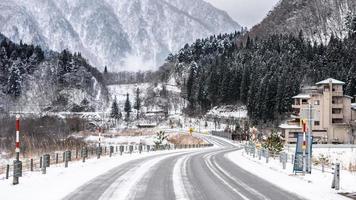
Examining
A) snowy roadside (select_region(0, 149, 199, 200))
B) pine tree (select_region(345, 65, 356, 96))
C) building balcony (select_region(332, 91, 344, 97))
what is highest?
pine tree (select_region(345, 65, 356, 96))

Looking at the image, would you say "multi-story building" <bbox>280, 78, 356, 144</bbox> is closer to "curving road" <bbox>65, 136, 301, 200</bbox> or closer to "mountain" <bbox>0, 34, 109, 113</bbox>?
"curving road" <bbox>65, 136, 301, 200</bbox>

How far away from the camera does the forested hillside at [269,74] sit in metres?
132

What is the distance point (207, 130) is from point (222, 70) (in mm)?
30851

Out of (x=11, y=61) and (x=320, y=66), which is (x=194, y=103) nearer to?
(x=320, y=66)

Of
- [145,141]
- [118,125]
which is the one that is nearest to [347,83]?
[145,141]

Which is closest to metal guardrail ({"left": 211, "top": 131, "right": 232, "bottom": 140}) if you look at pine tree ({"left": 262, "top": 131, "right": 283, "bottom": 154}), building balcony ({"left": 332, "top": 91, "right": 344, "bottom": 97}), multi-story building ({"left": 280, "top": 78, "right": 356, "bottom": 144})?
multi-story building ({"left": 280, "top": 78, "right": 356, "bottom": 144})

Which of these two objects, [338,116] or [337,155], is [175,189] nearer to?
[337,155]

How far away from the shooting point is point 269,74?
145 metres

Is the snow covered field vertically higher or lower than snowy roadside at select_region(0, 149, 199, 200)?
lower

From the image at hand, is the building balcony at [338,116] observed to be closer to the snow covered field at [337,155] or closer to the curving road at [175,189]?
the snow covered field at [337,155]

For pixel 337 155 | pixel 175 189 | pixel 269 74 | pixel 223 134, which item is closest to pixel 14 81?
pixel 223 134

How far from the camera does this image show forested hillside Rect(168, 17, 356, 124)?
132 metres

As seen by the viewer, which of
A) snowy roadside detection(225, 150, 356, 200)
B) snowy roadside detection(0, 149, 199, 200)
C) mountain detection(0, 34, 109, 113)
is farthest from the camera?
mountain detection(0, 34, 109, 113)

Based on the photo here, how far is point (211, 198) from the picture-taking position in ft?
49.9
